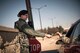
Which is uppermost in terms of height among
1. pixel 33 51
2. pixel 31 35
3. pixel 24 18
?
pixel 24 18

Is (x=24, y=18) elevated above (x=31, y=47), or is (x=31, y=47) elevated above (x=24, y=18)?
(x=24, y=18)

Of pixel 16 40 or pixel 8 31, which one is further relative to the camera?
pixel 16 40

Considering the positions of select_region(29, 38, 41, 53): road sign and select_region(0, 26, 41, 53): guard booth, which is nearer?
select_region(0, 26, 41, 53): guard booth

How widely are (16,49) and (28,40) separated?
48.3 inches

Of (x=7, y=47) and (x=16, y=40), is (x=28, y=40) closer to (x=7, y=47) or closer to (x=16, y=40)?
(x=16, y=40)

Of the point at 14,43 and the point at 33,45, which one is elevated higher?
the point at 14,43

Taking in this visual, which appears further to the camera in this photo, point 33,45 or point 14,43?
point 33,45

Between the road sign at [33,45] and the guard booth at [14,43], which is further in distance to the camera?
the road sign at [33,45]

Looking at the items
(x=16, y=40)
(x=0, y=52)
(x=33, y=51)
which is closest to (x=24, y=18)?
(x=33, y=51)

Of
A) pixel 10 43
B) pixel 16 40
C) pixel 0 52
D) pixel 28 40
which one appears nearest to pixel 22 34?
pixel 28 40

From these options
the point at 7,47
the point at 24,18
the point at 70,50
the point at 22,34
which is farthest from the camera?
the point at 24,18

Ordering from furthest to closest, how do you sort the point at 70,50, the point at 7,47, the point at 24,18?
the point at 24,18
the point at 7,47
the point at 70,50

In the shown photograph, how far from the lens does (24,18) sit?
6164 mm

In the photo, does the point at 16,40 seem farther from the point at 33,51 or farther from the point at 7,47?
the point at 33,51
